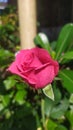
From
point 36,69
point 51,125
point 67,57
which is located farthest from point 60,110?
point 36,69

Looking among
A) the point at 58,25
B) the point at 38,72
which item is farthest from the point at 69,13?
the point at 38,72

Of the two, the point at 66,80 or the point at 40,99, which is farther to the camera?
the point at 40,99

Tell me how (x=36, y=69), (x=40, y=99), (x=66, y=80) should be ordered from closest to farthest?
(x=36, y=69), (x=66, y=80), (x=40, y=99)

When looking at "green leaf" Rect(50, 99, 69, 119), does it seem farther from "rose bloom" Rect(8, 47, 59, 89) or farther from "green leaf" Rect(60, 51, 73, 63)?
"rose bloom" Rect(8, 47, 59, 89)

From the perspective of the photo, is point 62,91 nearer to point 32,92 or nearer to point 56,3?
point 32,92

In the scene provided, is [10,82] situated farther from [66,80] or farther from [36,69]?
[36,69]

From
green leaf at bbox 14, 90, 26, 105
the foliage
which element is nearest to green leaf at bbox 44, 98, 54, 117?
Answer: the foliage
